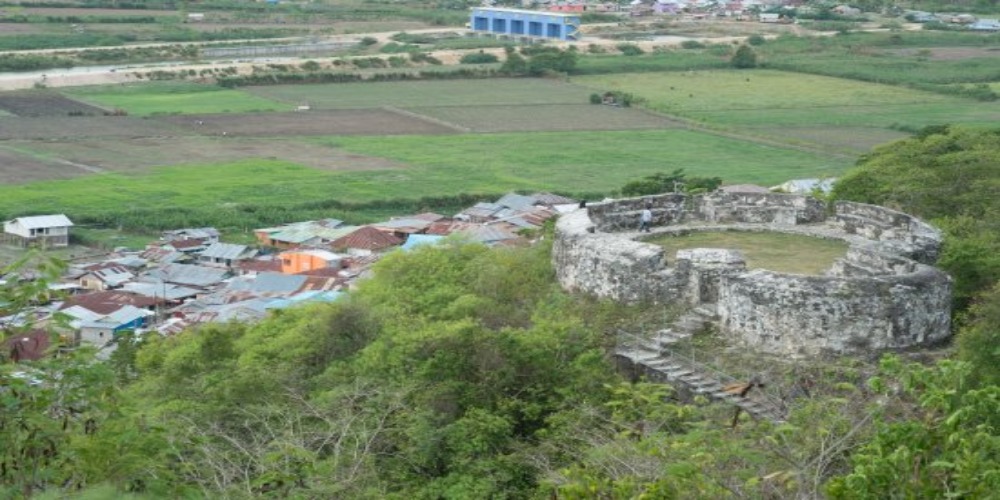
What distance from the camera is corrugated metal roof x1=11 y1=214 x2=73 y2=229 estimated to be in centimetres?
4359

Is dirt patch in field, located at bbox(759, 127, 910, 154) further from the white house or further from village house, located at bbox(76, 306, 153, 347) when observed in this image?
village house, located at bbox(76, 306, 153, 347)

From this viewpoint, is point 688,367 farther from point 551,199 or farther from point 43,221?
point 551,199

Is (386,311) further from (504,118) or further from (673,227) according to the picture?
(504,118)

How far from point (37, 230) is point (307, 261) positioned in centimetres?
833

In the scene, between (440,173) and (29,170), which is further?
(440,173)

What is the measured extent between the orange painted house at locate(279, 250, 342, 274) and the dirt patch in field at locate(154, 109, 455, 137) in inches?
883

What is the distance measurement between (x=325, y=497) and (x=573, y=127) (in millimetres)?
52484

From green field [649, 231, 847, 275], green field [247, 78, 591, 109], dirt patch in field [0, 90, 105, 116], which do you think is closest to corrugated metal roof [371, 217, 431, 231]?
green field [649, 231, 847, 275]

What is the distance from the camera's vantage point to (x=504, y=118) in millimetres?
67438

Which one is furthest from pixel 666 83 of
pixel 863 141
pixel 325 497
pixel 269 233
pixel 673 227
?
pixel 325 497

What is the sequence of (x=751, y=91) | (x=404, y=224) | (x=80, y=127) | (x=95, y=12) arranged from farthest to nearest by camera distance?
(x=95, y=12) < (x=751, y=91) < (x=80, y=127) < (x=404, y=224)

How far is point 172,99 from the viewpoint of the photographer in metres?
72.6

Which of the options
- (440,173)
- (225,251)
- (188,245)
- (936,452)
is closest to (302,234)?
(225,251)

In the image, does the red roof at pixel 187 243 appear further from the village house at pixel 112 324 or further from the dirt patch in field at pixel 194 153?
the dirt patch in field at pixel 194 153
